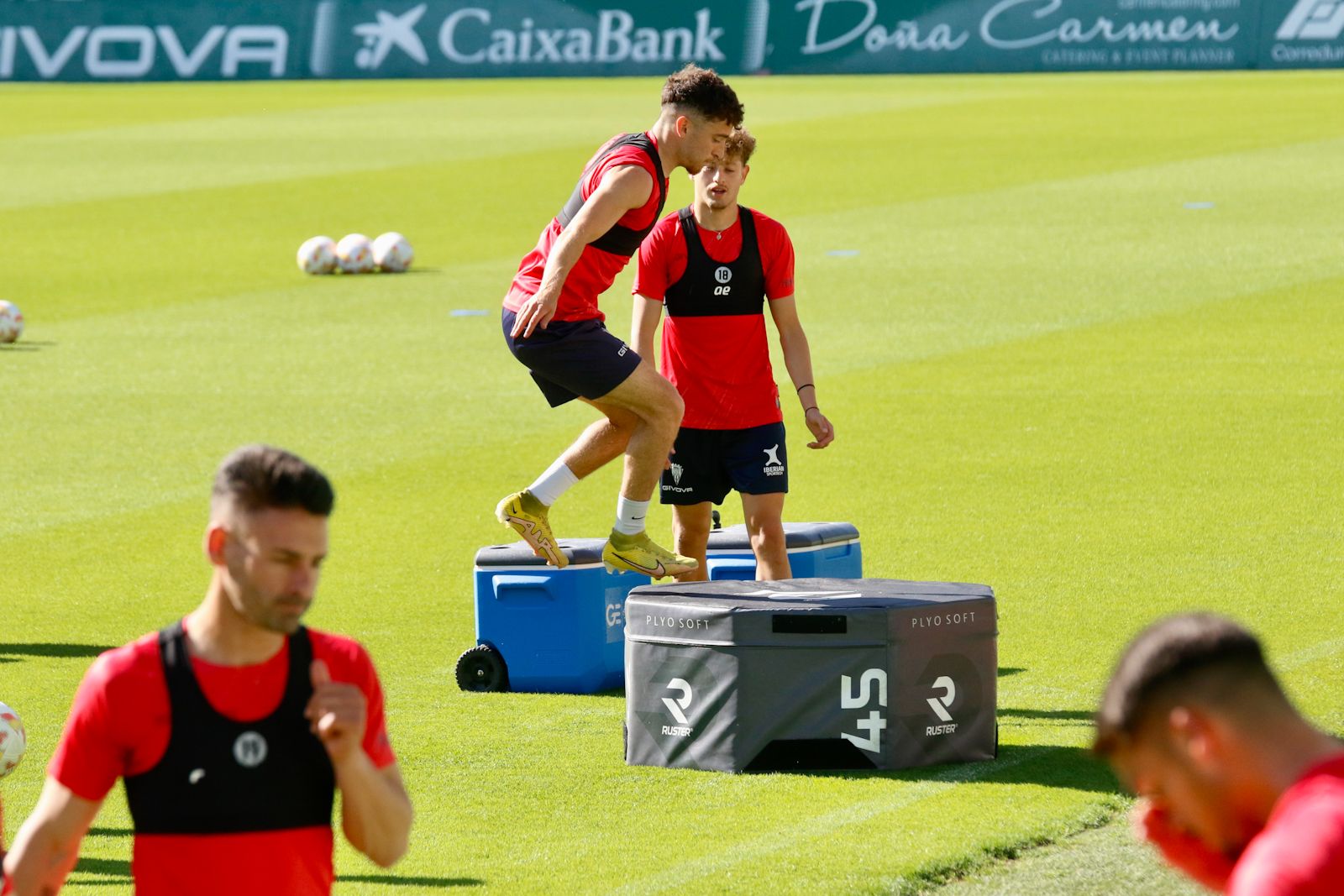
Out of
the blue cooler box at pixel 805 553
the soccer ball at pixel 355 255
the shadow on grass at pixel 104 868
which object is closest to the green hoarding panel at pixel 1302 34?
the soccer ball at pixel 355 255

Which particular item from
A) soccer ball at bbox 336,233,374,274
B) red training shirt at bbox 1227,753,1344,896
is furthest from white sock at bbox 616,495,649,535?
soccer ball at bbox 336,233,374,274

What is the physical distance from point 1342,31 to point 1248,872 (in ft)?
149

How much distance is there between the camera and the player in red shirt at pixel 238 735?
161 inches

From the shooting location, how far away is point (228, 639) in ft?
13.6

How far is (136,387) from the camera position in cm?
1791

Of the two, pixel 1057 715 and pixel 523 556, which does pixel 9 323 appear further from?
pixel 1057 715

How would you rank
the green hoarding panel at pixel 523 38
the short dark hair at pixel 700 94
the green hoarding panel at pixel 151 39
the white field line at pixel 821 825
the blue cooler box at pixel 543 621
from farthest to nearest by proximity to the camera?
1. the green hoarding panel at pixel 151 39
2. the green hoarding panel at pixel 523 38
3. the blue cooler box at pixel 543 621
4. the short dark hair at pixel 700 94
5. the white field line at pixel 821 825

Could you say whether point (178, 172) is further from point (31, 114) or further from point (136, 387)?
point (136, 387)

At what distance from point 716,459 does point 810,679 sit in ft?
5.70

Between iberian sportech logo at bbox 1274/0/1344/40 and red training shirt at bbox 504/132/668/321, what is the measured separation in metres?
39.1

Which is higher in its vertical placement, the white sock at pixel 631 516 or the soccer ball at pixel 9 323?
the soccer ball at pixel 9 323

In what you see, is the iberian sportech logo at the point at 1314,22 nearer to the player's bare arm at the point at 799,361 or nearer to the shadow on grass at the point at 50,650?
the player's bare arm at the point at 799,361

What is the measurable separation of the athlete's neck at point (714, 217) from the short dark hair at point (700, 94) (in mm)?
677

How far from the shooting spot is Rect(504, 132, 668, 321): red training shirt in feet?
29.0
